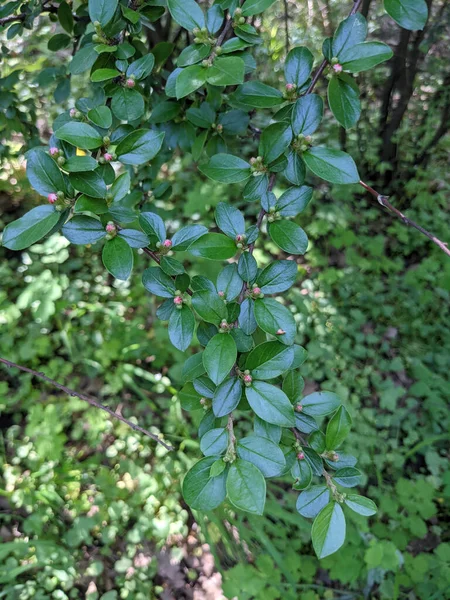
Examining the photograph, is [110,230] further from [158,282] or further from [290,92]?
[290,92]

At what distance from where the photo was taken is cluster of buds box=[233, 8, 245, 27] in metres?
0.69

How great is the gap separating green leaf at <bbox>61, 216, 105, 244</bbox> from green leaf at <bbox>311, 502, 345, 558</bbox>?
1.76 feet

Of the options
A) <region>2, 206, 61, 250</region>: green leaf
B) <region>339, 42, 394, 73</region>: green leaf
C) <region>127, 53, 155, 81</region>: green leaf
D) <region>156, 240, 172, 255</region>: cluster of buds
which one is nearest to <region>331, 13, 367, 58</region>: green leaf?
Result: <region>339, 42, 394, 73</region>: green leaf

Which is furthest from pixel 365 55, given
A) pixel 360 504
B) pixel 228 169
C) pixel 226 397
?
pixel 360 504

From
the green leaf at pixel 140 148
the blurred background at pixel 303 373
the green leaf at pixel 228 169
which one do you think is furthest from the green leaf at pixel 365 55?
the blurred background at pixel 303 373

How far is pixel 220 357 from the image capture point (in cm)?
61

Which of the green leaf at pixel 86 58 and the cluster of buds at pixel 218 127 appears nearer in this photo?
the green leaf at pixel 86 58

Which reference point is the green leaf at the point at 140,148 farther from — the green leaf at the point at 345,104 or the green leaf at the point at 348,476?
the green leaf at the point at 348,476

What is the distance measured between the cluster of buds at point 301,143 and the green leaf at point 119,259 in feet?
1.07

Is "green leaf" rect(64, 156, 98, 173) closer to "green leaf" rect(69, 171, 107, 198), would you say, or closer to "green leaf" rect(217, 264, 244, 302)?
"green leaf" rect(69, 171, 107, 198)

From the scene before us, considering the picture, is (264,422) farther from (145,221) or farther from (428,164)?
(428,164)

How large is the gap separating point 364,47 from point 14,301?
2.24 metres

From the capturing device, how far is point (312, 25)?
2777 mm

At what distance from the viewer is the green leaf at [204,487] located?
1.97ft
